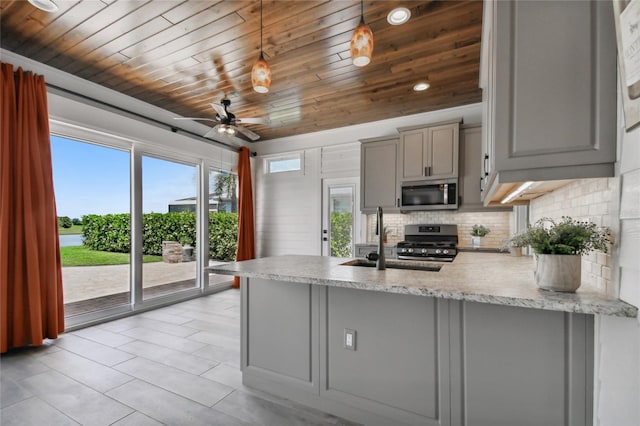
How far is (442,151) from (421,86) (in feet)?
3.10

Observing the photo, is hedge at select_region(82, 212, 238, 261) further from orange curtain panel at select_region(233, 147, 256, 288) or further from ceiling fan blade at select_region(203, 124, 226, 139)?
ceiling fan blade at select_region(203, 124, 226, 139)

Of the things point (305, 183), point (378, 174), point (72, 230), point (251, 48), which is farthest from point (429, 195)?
point (72, 230)

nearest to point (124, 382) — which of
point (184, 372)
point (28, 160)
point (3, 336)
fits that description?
point (184, 372)

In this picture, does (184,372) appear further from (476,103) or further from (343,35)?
(476,103)

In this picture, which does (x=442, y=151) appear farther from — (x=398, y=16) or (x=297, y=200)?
(x=297, y=200)

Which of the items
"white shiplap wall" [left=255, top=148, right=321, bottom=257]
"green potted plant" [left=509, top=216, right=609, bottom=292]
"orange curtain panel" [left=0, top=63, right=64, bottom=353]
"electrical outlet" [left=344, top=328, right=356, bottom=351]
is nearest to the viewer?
Answer: "green potted plant" [left=509, top=216, right=609, bottom=292]

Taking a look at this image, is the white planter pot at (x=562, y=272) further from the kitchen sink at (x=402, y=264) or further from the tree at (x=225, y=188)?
the tree at (x=225, y=188)

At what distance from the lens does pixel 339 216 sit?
516 centimetres

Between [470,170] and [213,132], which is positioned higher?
[213,132]

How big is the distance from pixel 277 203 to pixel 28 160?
3552 millimetres

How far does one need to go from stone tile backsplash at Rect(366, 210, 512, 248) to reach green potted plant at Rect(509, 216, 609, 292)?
9.87ft

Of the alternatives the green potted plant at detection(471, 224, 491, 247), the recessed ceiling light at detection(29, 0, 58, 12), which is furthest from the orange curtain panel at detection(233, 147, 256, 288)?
the green potted plant at detection(471, 224, 491, 247)

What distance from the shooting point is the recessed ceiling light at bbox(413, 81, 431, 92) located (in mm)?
3457

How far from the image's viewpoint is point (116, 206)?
12.6 ft
